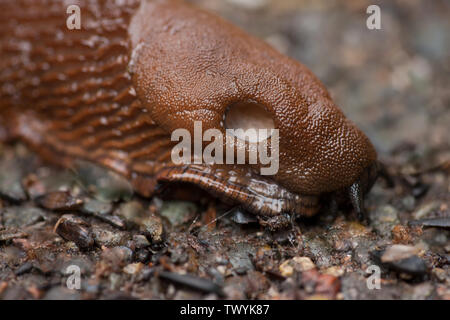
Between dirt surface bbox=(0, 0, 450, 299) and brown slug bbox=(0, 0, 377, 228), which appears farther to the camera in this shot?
brown slug bbox=(0, 0, 377, 228)

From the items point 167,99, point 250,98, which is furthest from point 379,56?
point 167,99

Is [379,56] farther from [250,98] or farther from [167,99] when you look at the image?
[167,99]

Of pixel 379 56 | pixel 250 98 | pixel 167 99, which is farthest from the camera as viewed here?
pixel 379 56

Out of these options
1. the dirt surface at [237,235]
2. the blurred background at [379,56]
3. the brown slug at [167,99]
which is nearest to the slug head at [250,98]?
the brown slug at [167,99]

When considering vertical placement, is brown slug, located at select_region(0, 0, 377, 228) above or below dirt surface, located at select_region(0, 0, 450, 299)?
above

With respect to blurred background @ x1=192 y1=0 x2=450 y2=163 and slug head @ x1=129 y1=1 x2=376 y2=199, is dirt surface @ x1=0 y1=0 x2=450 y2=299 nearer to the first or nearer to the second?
blurred background @ x1=192 y1=0 x2=450 y2=163

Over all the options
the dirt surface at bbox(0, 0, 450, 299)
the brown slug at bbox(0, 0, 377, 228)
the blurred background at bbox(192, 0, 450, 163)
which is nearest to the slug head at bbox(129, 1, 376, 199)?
the brown slug at bbox(0, 0, 377, 228)
